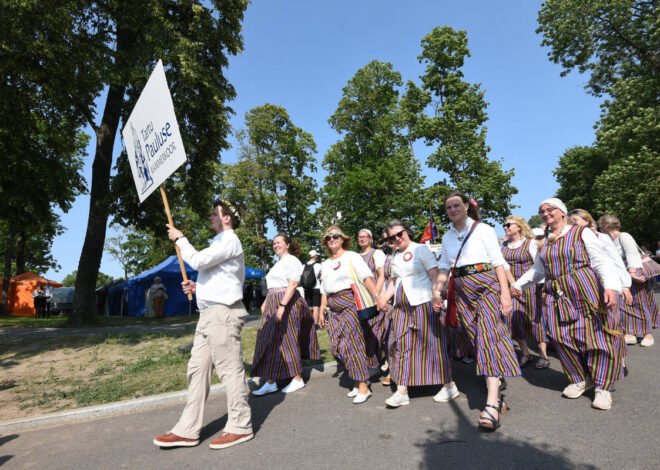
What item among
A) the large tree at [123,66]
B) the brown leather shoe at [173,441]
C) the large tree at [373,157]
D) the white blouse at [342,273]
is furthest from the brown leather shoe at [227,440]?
the large tree at [373,157]

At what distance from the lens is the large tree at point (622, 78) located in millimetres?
17172

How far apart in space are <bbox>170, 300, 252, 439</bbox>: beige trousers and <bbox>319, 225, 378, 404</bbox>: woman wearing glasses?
1356 mm

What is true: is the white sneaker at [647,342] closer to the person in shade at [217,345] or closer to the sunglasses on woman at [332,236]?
the sunglasses on woman at [332,236]

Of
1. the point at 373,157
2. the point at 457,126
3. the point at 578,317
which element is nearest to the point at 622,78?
the point at 457,126

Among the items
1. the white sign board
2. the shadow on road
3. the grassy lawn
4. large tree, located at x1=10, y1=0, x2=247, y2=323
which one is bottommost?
the shadow on road

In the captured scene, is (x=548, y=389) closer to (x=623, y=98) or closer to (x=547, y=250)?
(x=547, y=250)

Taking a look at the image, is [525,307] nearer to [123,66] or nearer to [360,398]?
[360,398]

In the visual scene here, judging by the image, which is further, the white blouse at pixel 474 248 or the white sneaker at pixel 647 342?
the white sneaker at pixel 647 342

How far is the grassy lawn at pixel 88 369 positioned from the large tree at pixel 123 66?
4.68 m

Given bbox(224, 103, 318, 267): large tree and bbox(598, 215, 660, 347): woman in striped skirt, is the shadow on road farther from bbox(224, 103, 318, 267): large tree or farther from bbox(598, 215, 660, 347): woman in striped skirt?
bbox(224, 103, 318, 267): large tree

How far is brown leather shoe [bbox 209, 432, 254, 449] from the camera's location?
3.17m

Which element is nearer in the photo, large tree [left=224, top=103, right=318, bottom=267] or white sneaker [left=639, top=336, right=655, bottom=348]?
white sneaker [left=639, top=336, right=655, bottom=348]

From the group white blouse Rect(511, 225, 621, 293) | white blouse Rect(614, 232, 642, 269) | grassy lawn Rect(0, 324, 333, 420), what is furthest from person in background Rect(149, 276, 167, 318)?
white blouse Rect(511, 225, 621, 293)

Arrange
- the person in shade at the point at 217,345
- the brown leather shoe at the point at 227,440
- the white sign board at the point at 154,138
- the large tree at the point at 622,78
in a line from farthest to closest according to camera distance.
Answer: the large tree at the point at 622,78
the white sign board at the point at 154,138
the person in shade at the point at 217,345
the brown leather shoe at the point at 227,440
